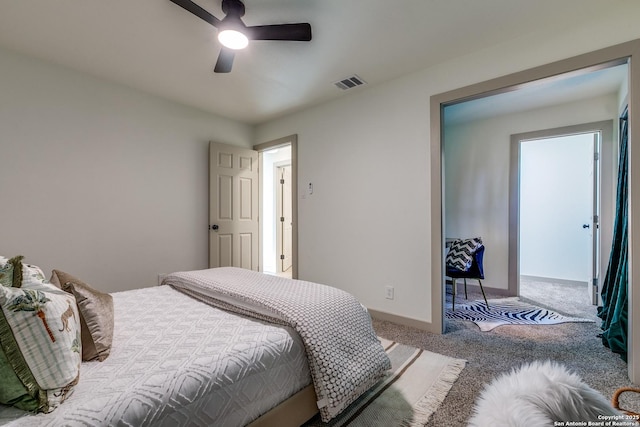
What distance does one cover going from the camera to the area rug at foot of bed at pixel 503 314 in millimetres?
2771

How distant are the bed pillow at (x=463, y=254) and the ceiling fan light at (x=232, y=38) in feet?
9.76

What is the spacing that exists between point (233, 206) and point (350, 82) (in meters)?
2.21

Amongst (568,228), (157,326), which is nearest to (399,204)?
(157,326)

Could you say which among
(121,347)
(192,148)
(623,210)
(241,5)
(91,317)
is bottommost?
(121,347)

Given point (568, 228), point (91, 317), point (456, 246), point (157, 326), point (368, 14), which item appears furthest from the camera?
point (568, 228)

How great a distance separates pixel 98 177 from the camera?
2834 millimetres

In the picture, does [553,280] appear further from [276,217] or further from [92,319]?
[92,319]

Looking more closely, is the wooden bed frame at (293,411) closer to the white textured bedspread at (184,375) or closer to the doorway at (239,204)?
the white textured bedspread at (184,375)

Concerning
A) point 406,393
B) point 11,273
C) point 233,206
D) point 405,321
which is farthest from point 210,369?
point 233,206

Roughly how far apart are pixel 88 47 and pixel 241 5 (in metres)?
1.53

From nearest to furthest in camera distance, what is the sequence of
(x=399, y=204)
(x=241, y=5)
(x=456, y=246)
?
1. (x=241, y=5)
2. (x=399, y=204)
3. (x=456, y=246)

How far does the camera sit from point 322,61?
252cm

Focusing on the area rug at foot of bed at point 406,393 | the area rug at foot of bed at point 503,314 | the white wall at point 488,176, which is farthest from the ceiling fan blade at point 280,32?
the white wall at point 488,176

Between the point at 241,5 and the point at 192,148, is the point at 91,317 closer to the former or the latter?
the point at 241,5
